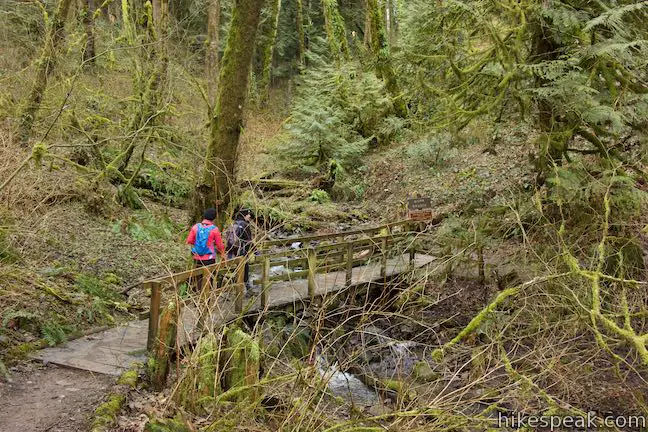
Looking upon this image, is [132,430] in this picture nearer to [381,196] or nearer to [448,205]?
[448,205]

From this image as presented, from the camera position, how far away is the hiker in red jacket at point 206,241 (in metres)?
7.68

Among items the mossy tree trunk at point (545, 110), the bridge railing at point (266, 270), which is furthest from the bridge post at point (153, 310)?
the mossy tree trunk at point (545, 110)

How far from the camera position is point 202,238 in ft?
25.3

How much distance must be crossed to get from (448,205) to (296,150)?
248 inches

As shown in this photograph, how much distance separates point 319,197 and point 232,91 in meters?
9.76

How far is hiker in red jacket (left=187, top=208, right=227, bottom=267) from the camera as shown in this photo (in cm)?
768

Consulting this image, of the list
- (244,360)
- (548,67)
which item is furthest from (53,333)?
(548,67)

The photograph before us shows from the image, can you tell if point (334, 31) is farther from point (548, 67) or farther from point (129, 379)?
point (129, 379)

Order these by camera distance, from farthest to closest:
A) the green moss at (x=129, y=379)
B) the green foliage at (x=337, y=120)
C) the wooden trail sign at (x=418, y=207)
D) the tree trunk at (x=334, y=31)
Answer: the tree trunk at (x=334, y=31), the green foliage at (x=337, y=120), the wooden trail sign at (x=418, y=207), the green moss at (x=129, y=379)

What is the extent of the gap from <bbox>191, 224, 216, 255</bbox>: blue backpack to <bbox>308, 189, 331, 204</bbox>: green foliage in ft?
33.2

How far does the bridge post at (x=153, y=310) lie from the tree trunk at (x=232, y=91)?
283cm

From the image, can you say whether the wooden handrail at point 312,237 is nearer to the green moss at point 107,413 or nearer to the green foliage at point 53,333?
the green foliage at point 53,333

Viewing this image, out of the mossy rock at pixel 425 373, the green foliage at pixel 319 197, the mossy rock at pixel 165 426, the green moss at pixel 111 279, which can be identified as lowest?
the green foliage at pixel 319 197

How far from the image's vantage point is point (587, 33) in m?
7.54
